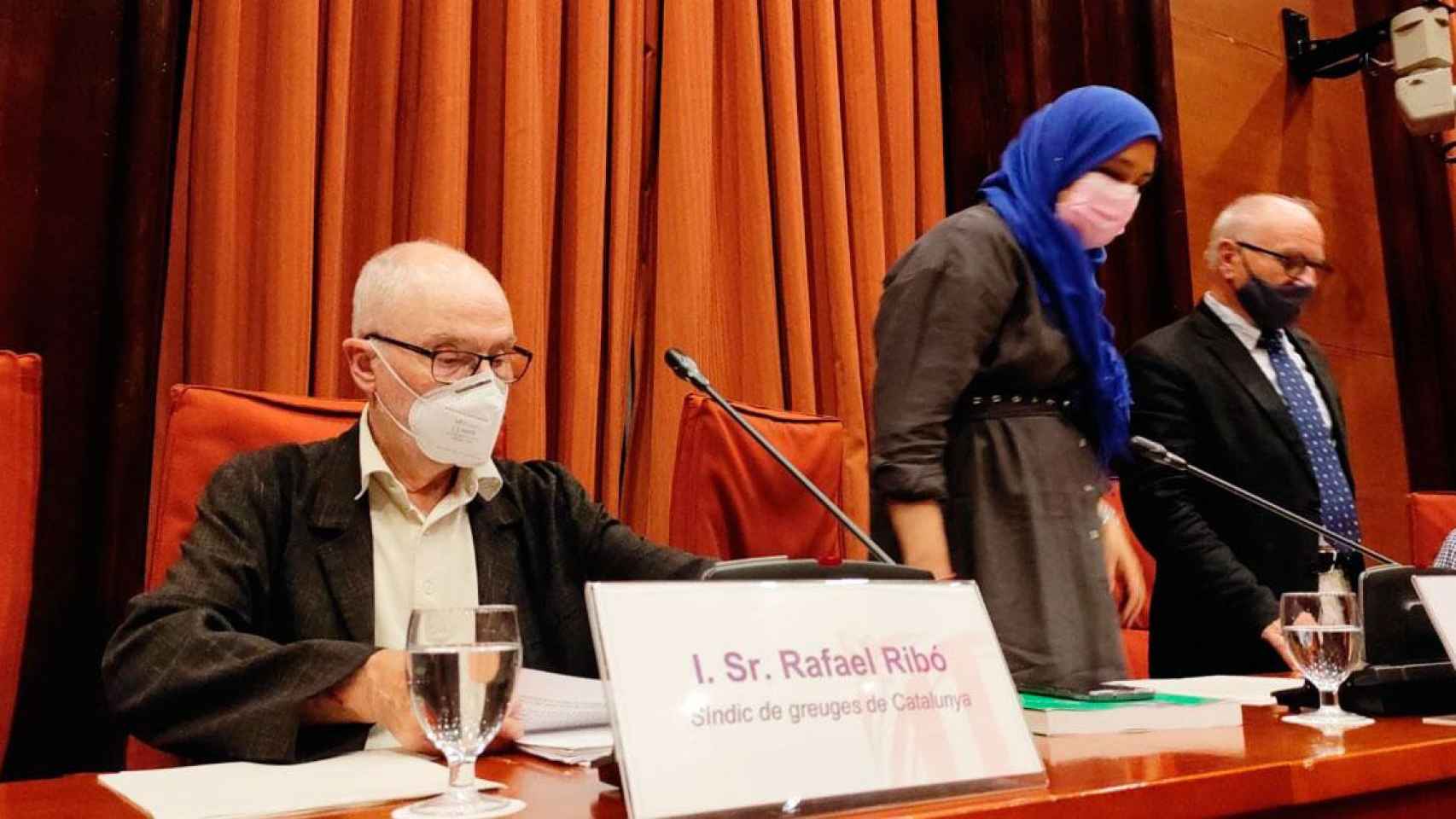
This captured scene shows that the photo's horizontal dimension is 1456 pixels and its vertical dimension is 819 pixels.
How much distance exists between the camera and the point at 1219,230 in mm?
2146

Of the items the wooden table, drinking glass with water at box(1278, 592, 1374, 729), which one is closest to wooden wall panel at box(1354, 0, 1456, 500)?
drinking glass with water at box(1278, 592, 1374, 729)

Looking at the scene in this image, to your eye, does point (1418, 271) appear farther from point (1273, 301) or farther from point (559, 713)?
point (559, 713)

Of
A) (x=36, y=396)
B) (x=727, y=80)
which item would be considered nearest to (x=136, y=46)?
(x=36, y=396)

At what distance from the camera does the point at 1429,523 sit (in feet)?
7.58

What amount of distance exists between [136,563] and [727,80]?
144cm

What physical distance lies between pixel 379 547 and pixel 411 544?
0.03 metres

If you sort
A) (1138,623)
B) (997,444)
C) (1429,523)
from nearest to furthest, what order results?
(997,444)
(1429,523)
(1138,623)

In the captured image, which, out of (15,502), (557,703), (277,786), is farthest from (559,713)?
(15,502)

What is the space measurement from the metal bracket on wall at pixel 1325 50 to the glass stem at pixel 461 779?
3.69m

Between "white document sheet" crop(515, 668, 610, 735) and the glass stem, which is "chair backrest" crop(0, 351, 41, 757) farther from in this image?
the glass stem

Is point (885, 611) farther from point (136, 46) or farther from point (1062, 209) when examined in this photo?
point (136, 46)

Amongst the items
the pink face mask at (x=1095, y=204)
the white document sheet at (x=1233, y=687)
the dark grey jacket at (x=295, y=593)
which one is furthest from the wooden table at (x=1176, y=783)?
the pink face mask at (x=1095, y=204)

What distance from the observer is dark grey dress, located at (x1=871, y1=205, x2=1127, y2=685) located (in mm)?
1383

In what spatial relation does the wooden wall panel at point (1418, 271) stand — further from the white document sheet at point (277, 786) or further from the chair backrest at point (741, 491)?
the white document sheet at point (277, 786)
